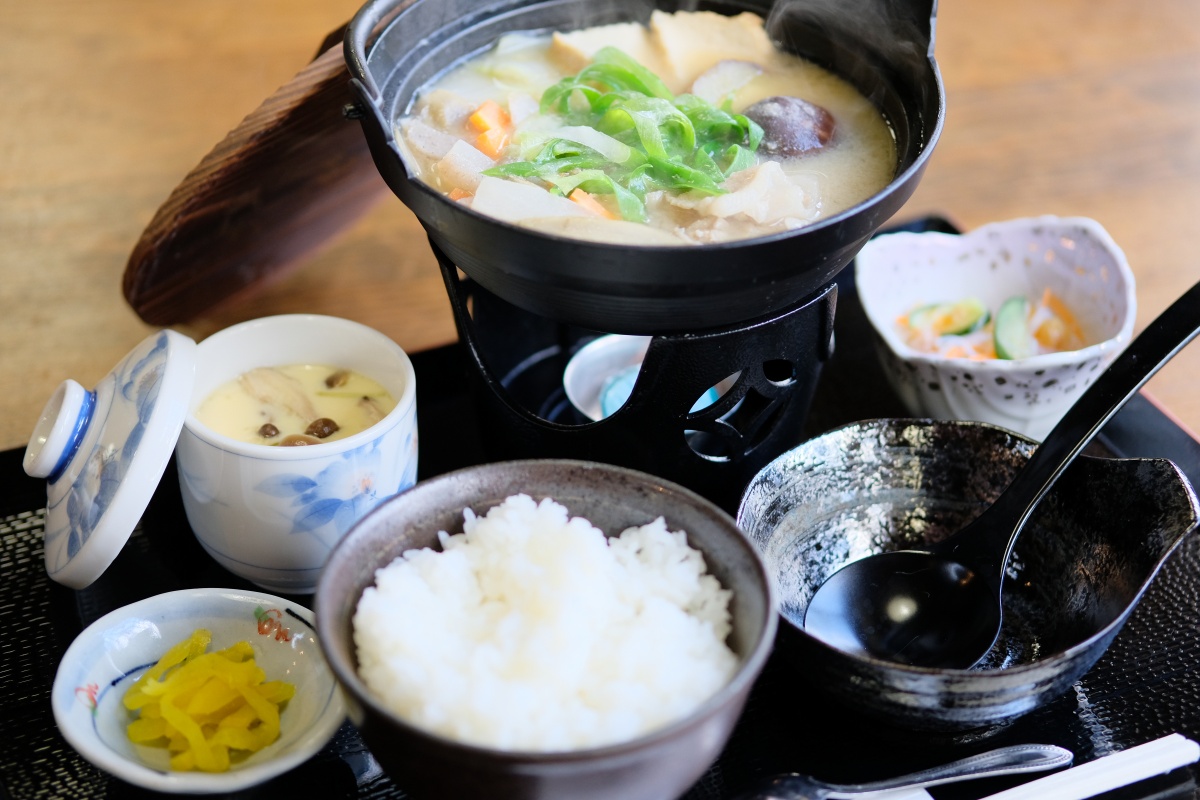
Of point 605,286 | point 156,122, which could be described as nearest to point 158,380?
point 605,286

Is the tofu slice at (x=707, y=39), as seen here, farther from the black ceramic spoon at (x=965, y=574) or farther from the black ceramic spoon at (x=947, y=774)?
the black ceramic spoon at (x=947, y=774)

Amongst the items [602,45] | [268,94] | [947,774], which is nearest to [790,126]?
Answer: [602,45]

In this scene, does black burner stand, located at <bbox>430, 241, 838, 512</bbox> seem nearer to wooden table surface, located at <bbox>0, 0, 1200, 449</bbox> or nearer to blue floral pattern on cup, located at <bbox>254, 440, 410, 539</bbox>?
blue floral pattern on cup, located at <bbox>254, 440, 410, 539</bbox>

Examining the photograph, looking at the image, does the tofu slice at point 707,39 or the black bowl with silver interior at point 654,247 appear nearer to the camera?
the black bowl with silver interior at point 654,247

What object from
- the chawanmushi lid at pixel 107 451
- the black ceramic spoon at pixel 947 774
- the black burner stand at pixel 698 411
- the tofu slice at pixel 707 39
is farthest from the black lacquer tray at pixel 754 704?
the tofu slice at pixel 707 39

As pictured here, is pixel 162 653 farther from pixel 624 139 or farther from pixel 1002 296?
pixel 1002 296

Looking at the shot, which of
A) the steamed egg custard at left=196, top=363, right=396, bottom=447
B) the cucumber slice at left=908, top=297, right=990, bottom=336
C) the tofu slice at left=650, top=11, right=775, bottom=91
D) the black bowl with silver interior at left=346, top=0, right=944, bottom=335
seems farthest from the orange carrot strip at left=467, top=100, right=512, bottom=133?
the cucumber slice at left=908, top=297, right=990, bottom=336
